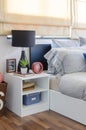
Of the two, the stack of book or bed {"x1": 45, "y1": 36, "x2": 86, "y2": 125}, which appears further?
the stack of book

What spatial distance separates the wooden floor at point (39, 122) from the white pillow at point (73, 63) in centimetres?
65

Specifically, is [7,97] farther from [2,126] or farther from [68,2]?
[68,2]

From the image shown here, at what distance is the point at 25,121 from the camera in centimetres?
266

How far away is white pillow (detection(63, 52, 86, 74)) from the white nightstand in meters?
0.31

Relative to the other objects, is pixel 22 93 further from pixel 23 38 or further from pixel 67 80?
pixel 23 38

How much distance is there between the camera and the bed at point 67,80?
2568mm

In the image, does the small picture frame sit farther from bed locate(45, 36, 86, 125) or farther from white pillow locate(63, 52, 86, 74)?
white pillow locate(63, 52, 86, 74)

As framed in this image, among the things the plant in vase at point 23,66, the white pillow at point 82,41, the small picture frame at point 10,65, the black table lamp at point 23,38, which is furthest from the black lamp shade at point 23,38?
the white pillow at point 82,41

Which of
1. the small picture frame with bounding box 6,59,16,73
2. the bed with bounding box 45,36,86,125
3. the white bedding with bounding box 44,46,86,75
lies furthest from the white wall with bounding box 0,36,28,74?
the white bedding with bounding box 44,46,86,75

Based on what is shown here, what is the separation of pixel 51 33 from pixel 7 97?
129 centimetres

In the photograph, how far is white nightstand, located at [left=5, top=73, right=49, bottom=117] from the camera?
280 centimetres

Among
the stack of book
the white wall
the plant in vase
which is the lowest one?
the stack of book

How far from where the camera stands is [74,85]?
8.41ft

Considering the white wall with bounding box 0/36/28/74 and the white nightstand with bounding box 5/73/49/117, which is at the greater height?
the white wall with bounding box 0/36/28/74
